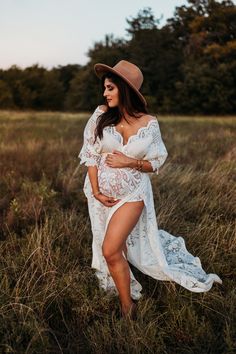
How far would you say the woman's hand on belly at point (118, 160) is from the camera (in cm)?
316

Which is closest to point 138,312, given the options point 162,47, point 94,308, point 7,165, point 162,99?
point 94,308

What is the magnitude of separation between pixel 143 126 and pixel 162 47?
5032 centimetres

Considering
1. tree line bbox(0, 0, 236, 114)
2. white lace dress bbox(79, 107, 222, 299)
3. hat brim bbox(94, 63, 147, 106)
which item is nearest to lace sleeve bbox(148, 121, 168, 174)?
white lace dress bbox(79, 107, 222, 299)

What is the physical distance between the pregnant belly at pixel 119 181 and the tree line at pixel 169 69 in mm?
A: 33639

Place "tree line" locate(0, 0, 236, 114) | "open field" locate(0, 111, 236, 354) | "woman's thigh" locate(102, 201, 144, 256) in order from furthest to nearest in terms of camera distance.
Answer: "tree line" locate(0, 0, 236, 114)
"woman's thigh" locate(102, 201, 144, 256)
"open field" locate(0, 111, 236, 354)

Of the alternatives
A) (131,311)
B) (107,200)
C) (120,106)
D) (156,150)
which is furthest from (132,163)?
(131,311)

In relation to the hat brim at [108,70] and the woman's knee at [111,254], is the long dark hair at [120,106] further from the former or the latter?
the woman's knee at [111,254]

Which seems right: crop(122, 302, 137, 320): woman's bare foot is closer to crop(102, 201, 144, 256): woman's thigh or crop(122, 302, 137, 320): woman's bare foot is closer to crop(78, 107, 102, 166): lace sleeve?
crop(102, 201, 144, 256): woman's thigh

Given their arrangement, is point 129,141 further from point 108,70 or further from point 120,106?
point 108,70

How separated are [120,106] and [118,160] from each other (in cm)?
43

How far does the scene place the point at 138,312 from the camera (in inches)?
124

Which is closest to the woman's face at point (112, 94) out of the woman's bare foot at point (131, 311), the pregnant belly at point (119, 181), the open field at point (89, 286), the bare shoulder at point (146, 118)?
the bare shoulder at point (146, 118)

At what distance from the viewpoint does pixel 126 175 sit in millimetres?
3203

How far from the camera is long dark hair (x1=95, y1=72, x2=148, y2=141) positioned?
324 centimetres
